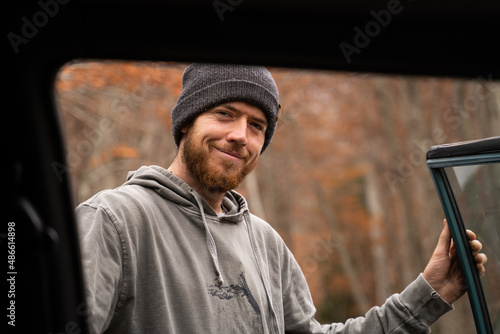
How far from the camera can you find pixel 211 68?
293cm

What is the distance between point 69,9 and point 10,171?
0.78 ft

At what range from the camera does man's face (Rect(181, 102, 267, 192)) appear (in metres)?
2.87

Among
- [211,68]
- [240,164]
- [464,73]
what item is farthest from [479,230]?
[464,73]

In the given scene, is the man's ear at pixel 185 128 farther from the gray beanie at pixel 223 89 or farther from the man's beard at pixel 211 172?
the man's beard at pixel 211 172

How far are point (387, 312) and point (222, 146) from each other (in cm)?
116

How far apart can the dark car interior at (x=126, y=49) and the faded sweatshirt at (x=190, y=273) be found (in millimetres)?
1052

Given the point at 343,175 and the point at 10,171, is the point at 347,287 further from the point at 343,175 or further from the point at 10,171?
the point at 10,171

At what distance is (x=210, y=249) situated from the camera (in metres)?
2.66
